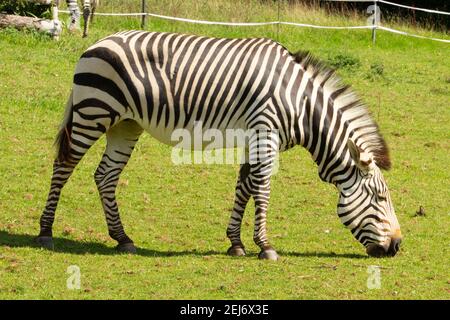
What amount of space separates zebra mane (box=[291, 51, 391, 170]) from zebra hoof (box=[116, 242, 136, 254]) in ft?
8.61

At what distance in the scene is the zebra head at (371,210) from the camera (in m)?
10.8

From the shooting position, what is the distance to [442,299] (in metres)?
9.45

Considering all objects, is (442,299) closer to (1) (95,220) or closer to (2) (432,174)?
(1) (95,220)

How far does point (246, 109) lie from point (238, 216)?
1.24m

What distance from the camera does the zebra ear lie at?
10680mm

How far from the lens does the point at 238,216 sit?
11.3 metres

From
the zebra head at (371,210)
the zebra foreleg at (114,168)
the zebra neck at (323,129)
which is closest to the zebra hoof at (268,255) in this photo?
the zebra head at (371,210)

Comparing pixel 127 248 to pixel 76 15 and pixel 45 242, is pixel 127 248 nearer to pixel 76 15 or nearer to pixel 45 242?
pixel 45 242

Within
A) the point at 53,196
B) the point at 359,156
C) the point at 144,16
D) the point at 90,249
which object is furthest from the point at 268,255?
the point at 144,16

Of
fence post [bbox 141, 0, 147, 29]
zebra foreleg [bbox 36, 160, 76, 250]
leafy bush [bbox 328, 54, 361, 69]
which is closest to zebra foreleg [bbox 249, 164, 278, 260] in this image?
zebra foreleg [bbox 36, 160, 76, 250]

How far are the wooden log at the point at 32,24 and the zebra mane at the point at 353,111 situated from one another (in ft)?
32.8

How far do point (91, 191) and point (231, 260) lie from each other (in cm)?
333

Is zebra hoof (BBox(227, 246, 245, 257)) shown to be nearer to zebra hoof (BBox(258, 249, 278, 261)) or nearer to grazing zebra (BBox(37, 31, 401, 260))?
grazing zebra (BBox(37, 31, 401, 260))

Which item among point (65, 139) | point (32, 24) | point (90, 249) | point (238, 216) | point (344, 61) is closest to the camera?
point (90, 249)
